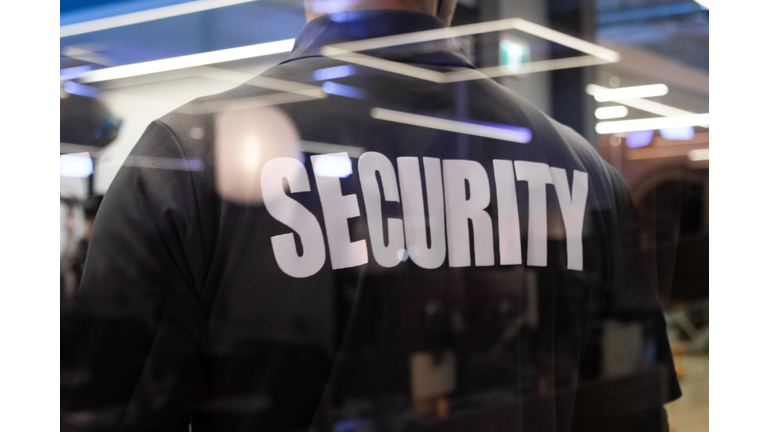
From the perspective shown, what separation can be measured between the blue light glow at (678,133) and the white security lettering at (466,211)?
50 centimetres

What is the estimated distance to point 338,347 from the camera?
2.15 ft

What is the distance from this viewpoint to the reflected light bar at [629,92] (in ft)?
3.34

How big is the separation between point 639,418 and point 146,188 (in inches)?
37.0

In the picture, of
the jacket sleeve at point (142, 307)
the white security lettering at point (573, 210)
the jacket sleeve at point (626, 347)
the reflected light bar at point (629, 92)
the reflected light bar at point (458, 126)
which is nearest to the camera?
the jacket sleeve at point (142, 307)

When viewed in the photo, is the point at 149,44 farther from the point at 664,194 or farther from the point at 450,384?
the point at 664,194

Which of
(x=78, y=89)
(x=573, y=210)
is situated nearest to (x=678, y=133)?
(x=573, y=210)

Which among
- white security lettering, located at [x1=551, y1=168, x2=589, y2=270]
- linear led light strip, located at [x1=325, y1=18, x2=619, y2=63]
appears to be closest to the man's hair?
linear led light strip, located at [x1=325, y1=18, x2=619, y2=63]

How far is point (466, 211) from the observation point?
2.47 ft

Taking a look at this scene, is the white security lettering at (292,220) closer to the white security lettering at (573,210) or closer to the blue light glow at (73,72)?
the blue light glow at (73,72)

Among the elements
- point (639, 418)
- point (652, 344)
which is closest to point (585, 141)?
point (652, 344)

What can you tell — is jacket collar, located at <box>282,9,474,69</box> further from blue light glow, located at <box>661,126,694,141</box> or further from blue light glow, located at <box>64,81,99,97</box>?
blue light glow, located at <box>661,126,694,141</box>

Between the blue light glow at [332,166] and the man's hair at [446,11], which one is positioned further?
the man's hair at [446,11]

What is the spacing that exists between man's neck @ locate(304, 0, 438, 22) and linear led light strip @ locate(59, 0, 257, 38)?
140 millimetres

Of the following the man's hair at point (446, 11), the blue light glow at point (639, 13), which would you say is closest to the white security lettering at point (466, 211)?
the man's hair at point (446, 11)
